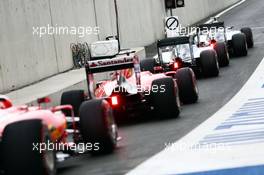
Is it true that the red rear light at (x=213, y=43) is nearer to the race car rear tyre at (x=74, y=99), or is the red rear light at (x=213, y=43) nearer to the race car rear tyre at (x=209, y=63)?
the race car rear tyre at (x=209, y=63)

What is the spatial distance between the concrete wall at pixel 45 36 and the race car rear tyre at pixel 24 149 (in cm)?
1231

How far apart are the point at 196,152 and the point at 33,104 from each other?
8.12 m

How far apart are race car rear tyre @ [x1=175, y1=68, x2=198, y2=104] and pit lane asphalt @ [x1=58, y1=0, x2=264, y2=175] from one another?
23 cm

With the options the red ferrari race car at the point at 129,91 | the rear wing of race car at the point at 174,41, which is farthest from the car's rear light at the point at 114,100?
the rear wing of race car at the point at 174,41

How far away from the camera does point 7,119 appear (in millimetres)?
10688

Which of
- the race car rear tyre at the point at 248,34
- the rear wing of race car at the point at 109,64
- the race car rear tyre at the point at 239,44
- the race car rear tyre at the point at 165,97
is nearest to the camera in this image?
the rear wing of race car at the point at 109,64

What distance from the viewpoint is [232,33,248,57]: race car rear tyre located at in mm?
28717

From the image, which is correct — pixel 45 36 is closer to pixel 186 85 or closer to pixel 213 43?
pixel 213 43

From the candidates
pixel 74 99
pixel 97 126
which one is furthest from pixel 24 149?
pixel 74 99

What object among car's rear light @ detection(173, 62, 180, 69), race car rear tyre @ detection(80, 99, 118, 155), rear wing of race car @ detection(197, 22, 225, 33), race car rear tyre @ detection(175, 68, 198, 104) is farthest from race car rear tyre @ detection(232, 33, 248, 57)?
race car rear tyre @ detection(80, 99, 118, 155)

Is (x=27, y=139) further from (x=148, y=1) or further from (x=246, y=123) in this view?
(x=148, y=1)

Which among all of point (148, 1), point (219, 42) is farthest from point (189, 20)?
point (219, 42)

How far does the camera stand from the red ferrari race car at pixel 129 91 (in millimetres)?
15375

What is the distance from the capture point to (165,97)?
1558 cm
